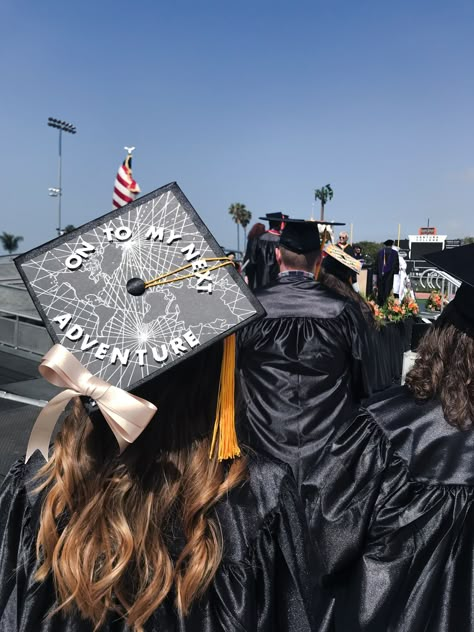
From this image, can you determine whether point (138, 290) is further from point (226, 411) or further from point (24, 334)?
point (24, 334)

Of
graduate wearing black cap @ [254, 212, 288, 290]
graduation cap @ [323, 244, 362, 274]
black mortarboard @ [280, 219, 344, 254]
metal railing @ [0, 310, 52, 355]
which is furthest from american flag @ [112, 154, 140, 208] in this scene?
black mortarboard @ [280, 219, 344, 254]

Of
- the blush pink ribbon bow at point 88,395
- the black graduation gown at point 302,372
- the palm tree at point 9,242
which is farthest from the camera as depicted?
the palm tree at point 9,242

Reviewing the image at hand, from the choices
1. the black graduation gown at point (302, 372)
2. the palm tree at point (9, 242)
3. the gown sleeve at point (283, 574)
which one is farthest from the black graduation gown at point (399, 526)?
the palm tree at point (9, 242)

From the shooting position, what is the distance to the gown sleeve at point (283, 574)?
1.36 meters

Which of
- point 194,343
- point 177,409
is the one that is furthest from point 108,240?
point 177,409

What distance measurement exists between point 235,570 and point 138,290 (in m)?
0.69

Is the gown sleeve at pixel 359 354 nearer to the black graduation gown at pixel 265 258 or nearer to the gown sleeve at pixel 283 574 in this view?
the gown sleeve at pixel 283 574

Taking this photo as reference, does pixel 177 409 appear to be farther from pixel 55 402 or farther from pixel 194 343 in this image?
pixel 55 402

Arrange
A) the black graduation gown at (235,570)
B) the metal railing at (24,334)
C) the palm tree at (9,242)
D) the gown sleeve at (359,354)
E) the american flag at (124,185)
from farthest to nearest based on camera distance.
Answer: the palm tree at (9,242) → the american flag at (124,185) → the metal railing at (24,334) → the gown sleeve at (359,354) → the black graduation gown at (235,570)

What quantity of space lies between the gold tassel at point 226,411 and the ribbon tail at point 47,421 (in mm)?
347

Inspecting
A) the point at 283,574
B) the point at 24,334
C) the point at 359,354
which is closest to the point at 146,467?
the point at 283,574

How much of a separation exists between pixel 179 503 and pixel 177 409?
211mm

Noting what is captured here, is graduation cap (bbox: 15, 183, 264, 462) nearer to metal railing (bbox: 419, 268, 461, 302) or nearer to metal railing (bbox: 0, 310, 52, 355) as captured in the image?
metal railing (bbox: 419, 268, 461, 302)

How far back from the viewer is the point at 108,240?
138 cm
